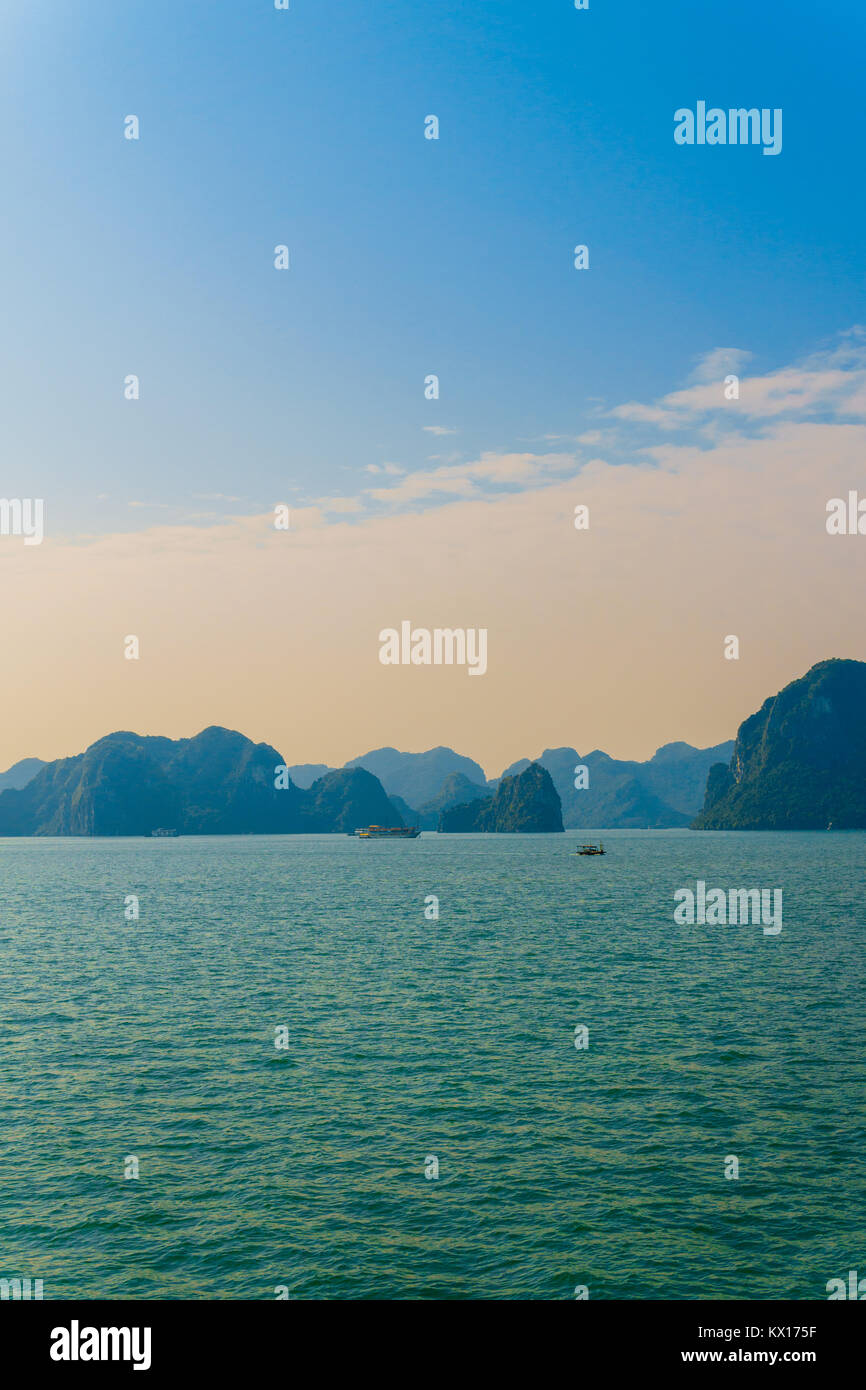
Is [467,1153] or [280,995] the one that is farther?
[280,995]

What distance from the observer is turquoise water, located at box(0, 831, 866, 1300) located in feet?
81.9

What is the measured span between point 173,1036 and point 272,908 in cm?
7406

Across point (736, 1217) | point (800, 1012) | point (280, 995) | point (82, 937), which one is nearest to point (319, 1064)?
point (280, 995)

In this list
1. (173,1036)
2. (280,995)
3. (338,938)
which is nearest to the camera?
(173,1036)

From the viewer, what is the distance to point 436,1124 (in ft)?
115

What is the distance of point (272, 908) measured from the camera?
122750mm

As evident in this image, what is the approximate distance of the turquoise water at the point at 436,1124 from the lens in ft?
81.9
